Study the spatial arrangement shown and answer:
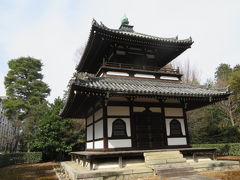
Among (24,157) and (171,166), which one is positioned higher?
(171,166)

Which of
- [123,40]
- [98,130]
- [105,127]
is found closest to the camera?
[105,127]

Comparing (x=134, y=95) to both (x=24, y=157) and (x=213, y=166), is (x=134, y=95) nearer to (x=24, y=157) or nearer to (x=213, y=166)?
(x=213, y=166)

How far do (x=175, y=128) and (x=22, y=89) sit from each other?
32.2 metres

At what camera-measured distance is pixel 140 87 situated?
11117 mm

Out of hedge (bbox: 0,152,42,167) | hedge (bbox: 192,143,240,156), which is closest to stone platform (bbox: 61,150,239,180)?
hedge (bbox: 192,143,240,156)

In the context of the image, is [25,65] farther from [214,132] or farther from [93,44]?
[214,132]

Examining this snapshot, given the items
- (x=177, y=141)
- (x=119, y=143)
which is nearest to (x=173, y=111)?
(x=177, y=141)

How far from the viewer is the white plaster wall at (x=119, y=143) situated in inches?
405

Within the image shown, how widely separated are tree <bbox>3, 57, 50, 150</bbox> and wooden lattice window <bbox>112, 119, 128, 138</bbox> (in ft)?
88.1

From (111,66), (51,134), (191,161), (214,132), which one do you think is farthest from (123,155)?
(214,132)

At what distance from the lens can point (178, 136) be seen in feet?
39.1

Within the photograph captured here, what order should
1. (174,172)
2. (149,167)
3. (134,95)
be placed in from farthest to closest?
(134,95)
(149,167)
(174,172)

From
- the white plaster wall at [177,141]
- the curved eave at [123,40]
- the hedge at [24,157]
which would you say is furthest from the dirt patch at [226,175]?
the hedge at [24,157]

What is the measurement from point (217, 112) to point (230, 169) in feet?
69.8
